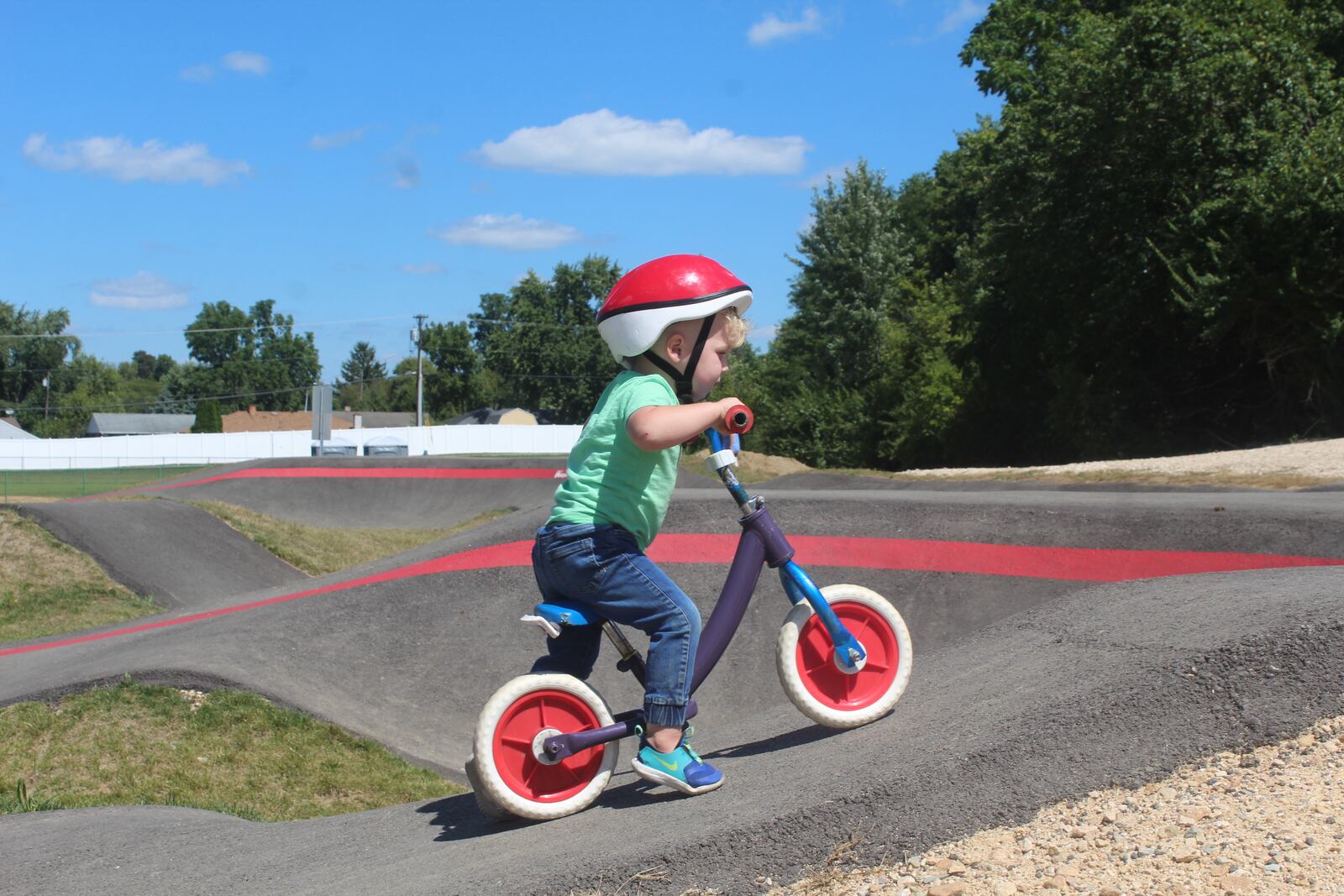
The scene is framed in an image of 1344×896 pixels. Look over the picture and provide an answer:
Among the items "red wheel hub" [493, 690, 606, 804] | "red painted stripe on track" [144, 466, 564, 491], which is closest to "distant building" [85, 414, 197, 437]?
"red painted stripe on track" [144, 466, 564, 491]

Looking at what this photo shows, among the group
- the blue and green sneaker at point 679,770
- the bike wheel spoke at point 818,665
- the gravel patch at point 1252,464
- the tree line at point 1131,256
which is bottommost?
the blue and green sneaker at point 679,770

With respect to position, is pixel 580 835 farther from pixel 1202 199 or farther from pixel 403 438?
pixel 403 438

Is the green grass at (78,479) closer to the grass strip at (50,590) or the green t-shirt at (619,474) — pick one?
the grass strip at (50,590)

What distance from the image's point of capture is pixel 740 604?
4281 millimetres

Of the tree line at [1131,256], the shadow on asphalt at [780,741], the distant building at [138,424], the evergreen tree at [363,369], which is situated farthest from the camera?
the evergreen tree at [363,369]

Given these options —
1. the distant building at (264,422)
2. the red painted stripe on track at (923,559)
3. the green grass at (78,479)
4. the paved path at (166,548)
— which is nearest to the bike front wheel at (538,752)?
the red painted stripe on track at (923,559)

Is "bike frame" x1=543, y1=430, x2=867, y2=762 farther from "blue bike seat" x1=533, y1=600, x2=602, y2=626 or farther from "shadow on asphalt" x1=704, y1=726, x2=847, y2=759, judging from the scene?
"shadow on asphalt" x1=704, y1=726, x2=847, y2=759

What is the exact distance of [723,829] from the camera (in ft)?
11.3

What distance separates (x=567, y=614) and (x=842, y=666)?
1169mm

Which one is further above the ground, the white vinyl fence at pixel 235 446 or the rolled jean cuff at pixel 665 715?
the rolled jean cuff at pixel 665 715

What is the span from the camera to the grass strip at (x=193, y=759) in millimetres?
6590

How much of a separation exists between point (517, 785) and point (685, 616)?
899 millimetres

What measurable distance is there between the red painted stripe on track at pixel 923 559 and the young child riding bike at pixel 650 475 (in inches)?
174

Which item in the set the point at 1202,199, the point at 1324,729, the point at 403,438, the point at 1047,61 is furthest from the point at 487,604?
the point at 403,438
